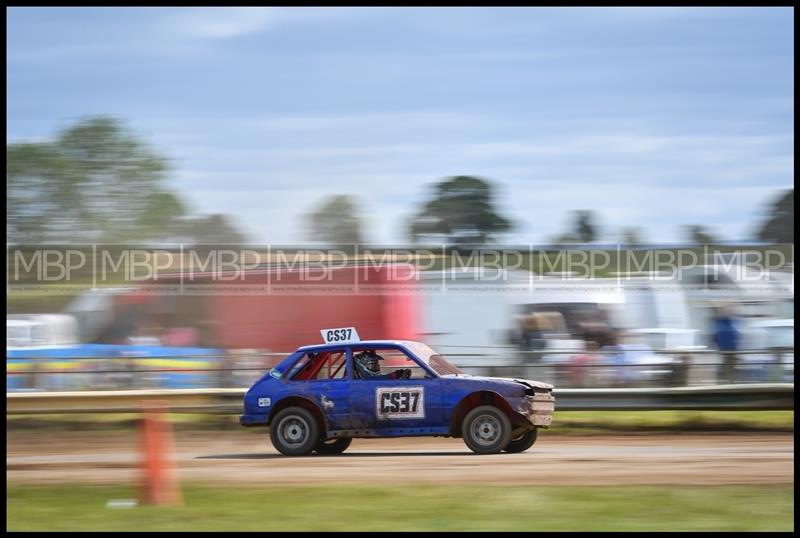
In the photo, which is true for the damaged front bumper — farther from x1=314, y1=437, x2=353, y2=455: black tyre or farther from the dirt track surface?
x1=314, y1=437, x2=353, y2=455: black tyre

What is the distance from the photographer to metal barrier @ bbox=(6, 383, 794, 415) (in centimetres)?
1402

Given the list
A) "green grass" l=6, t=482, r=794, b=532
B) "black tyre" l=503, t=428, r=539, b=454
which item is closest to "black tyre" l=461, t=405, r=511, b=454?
"black tyre" l=503, t=428, r=539, b=454

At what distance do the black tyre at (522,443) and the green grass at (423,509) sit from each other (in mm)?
2521

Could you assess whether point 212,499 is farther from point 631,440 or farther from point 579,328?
point 579,328

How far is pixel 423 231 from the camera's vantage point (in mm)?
17797

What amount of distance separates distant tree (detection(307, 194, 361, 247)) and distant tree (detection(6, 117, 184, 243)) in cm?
375

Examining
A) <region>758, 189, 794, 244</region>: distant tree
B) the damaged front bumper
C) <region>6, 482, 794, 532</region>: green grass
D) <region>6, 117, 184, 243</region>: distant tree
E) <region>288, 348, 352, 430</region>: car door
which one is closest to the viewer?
<region>6, 482, 794, 532</region>: green grass

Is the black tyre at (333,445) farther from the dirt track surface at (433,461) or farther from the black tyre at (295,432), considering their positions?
the black tyre at (295,432)

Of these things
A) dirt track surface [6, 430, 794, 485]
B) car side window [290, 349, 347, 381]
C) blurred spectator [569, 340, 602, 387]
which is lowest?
dirt track surface [6, 430, 794, 485]

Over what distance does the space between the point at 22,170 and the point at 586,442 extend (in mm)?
13285

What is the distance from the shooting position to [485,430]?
11.4 meters

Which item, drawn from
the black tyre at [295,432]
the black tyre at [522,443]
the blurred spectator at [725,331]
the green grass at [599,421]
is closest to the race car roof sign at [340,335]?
the black tyre at [295,432]

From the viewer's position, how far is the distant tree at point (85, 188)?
20.8 metres

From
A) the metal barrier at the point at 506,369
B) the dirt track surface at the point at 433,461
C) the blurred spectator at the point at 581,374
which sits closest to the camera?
the dirt track surface at the point at 433,461
